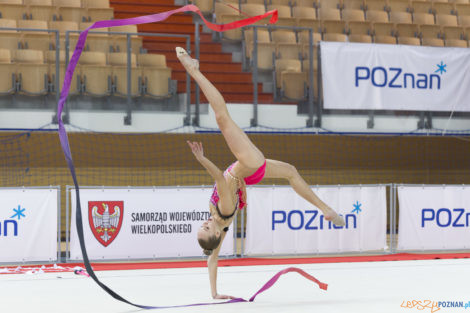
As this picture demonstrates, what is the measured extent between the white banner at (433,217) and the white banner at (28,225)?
5.27 m

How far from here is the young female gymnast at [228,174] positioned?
21.0ft

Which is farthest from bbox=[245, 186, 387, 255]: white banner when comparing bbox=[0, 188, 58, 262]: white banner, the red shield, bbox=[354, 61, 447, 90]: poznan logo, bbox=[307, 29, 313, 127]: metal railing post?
bbox=[0, 188, 58, 262]: white banner

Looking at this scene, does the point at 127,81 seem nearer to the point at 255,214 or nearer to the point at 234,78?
the point at 234,78

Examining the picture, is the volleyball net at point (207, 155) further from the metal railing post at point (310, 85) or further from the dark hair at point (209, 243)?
the dark hair at point (209, 243)

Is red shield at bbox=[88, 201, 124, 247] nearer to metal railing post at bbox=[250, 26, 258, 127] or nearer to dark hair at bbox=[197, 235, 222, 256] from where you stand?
metal railing post at bbox=[250, 26, 258, 127]

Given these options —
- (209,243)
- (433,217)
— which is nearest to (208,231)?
(209,243)

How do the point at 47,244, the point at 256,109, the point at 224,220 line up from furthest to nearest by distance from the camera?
the point at 256,109 < the point at 47,244 < the point at 224,220

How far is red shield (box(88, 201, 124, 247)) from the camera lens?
1012 cm

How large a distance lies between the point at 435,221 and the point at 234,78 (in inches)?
184

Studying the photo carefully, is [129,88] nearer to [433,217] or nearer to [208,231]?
[433,217]

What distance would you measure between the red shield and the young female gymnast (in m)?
3.38

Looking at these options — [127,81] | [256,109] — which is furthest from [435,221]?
[127,81]

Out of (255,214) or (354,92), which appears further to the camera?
(354,92)

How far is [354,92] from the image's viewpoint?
12547mm
